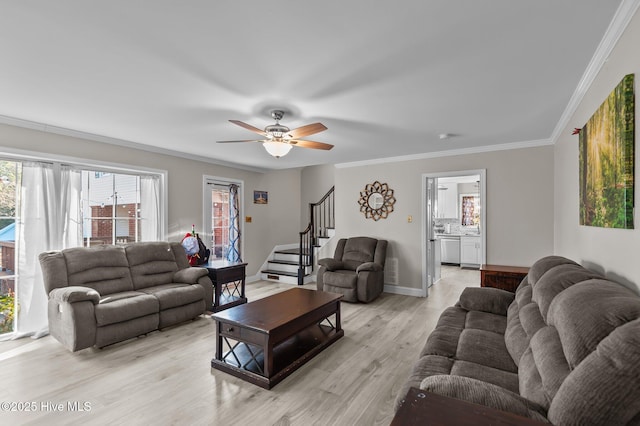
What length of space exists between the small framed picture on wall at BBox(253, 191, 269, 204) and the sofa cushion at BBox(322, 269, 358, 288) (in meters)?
2.40

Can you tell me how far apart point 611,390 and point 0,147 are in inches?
199

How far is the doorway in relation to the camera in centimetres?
529

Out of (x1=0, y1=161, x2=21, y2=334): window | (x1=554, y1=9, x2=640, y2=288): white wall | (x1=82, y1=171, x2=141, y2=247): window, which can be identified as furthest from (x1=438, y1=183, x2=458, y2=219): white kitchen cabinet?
(x1=0, y1=161, x2=21, y2=334): window

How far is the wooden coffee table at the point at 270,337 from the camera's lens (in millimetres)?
2572

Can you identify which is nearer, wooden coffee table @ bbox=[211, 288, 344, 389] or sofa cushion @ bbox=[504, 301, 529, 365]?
sofa cushion @ bbox=[504, 301, 529, 365]

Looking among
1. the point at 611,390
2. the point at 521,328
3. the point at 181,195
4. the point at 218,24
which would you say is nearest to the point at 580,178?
the point at 521,328

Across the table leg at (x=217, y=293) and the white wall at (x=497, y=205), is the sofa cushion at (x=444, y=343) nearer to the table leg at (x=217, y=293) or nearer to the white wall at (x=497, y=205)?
the white wall at (x=497, y=205)

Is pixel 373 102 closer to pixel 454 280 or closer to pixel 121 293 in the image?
pixel 121 293

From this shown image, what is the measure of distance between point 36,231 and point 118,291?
113cm

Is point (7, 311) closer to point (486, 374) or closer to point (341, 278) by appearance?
point (341, 278)

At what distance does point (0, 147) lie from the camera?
131 inches

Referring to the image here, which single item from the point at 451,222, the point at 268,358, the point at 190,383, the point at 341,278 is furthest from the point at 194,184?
the point at 451,222

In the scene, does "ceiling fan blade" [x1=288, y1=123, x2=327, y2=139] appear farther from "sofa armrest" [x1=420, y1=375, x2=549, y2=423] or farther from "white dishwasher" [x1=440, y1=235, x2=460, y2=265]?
"white dishwasher" [x1=440, y1=235, x2=460, y2=265]

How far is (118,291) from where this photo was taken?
12.3ft
